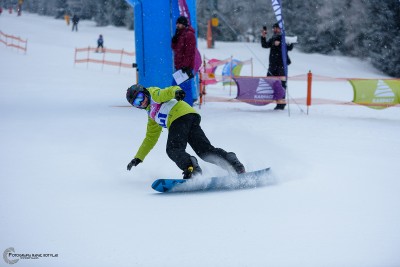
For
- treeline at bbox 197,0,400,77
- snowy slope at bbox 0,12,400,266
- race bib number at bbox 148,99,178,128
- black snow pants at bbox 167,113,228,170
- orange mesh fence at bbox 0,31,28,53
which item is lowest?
snowy slope at bbox 0,12,400,266

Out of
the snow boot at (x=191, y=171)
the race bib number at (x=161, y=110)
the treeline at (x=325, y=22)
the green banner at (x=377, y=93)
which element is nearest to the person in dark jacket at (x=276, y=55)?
the green banner at (x=377, y=93)

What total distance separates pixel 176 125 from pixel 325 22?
81.8 ft

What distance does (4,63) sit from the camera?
21594 mm

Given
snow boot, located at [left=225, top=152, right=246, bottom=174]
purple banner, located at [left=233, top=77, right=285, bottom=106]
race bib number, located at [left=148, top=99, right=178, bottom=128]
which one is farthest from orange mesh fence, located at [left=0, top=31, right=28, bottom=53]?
snow boot, located at [left=225, top=152, right=246, bottom=174]

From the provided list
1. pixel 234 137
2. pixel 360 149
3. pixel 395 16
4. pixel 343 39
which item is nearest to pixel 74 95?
pixel 234 137

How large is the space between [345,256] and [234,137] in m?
5.00

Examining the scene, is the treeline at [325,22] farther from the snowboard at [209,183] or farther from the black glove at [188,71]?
the snowboard at [209,183]

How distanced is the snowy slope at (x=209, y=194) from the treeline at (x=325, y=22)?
5.48 m

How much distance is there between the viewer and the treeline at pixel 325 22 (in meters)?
23.4

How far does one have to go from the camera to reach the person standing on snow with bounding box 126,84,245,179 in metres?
5.18

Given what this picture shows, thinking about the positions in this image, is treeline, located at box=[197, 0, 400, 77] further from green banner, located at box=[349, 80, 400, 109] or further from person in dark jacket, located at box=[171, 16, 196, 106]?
green banner, located at box=[349, 80, 400, 109]

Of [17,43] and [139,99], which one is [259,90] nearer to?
[139,99]

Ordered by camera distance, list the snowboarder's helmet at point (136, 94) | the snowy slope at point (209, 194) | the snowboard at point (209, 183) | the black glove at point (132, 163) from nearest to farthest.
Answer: the snowy slope at point (209, 194) < the snowboard at point (209, 183) < the snowboarder's helmet at point (136, 94) < the black glove at point (132, 163)

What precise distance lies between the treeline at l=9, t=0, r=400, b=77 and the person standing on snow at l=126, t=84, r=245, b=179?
27.9ft
